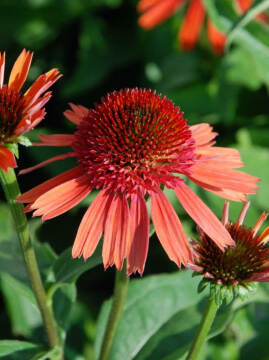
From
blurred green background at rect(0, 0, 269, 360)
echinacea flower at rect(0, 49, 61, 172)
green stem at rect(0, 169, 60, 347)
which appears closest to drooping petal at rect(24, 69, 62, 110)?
echinacea flower at rect(0, 49, 61, 172)

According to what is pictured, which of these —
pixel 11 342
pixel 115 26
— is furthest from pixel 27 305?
pixel 115 26

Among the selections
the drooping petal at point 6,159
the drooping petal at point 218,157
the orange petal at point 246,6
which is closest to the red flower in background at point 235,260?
the drooping petal at point 218,157

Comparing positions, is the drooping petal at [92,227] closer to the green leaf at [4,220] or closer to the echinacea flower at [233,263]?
the echinacea flower at [233,263]

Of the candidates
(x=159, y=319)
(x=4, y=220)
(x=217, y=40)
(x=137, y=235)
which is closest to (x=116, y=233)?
(x=137, y=235)

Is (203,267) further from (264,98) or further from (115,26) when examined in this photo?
(115,26)

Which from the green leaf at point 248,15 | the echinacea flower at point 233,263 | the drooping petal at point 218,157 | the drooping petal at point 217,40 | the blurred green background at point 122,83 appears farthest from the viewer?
the drooping petal at point 217,40

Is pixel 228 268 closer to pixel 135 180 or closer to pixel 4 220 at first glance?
pixel 135 180
